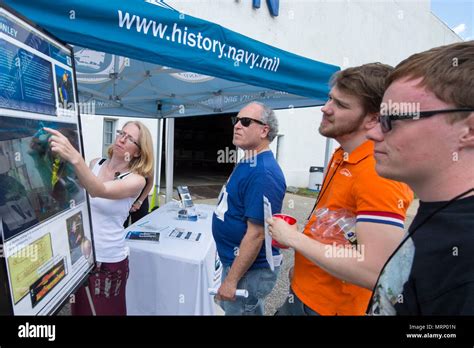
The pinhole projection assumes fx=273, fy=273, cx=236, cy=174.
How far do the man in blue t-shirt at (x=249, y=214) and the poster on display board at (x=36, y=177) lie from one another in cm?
82

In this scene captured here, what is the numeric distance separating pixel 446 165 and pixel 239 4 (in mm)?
10926

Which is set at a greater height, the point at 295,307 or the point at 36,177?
the point at 36,177

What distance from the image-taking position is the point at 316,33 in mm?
12328

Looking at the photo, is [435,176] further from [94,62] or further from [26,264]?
[94,62]

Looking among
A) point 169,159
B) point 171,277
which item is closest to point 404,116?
point 171,277

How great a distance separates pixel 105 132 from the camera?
8938mm

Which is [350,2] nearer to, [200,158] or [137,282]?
[200,158]

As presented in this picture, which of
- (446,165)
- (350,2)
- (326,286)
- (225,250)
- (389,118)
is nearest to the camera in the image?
(446,165)

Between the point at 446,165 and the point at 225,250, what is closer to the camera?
the point at 446,165

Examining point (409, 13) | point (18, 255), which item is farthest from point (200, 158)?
point (18, 255)

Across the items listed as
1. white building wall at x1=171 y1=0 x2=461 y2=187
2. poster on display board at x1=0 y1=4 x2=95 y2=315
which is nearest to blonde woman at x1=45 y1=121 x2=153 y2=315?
poster on display board at x1=0 y1=4 x2=95 y2=315

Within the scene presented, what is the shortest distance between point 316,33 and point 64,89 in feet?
43.7

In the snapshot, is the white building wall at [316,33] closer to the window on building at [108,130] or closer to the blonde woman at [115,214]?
the window on building at [108,130]

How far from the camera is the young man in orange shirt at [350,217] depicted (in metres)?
0.96
